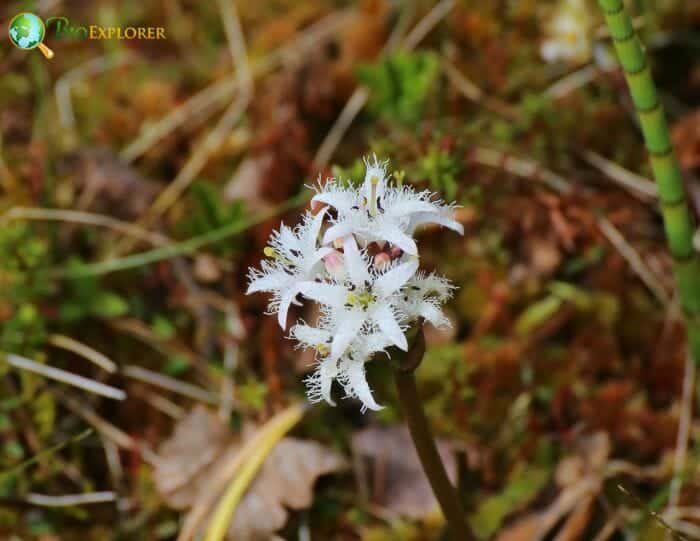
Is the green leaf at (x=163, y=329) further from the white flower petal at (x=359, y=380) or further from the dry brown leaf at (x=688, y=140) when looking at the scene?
the dry brown leaf at (x=688, y=140)

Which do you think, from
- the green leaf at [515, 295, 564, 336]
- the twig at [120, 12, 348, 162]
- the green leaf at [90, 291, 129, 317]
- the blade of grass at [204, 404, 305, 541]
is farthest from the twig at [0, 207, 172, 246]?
the green leaf at [515, 295, 564, 336]

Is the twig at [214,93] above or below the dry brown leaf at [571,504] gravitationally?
above

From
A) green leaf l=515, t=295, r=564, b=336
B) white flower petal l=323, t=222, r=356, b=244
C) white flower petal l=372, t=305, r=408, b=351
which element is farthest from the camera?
green leaf l=515, t=295, r=564, b=336

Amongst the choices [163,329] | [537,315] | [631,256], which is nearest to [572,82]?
[631,256]

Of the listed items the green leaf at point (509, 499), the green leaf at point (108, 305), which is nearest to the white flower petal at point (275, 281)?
the green leaf at point (509, 499)

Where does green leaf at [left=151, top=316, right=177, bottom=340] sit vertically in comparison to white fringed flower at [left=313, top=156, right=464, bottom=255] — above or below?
above

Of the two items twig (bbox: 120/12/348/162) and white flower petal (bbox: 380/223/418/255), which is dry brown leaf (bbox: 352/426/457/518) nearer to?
white flower petal (bbox: 380/223/418/255)
